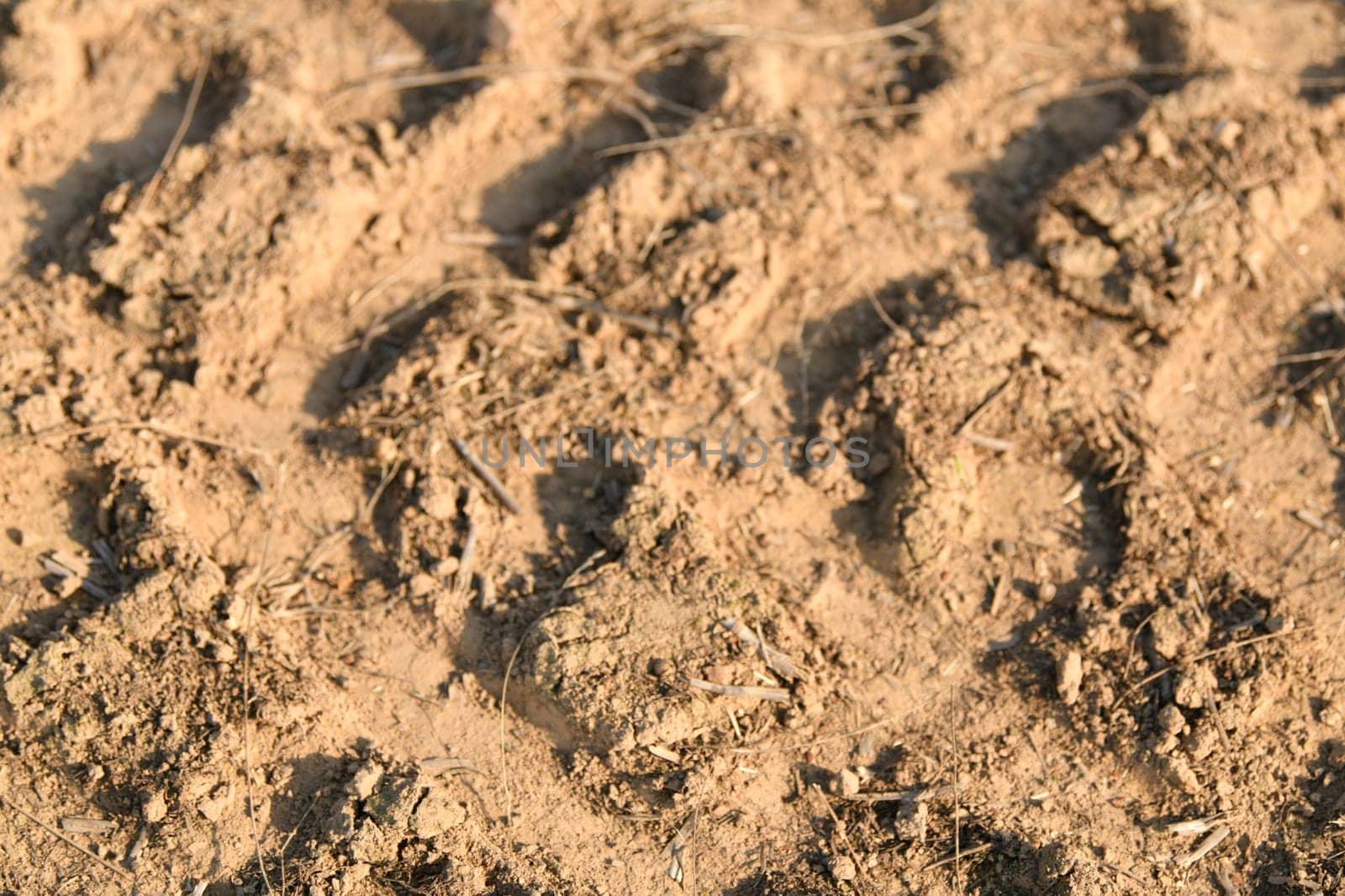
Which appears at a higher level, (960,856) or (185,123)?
(185,123)

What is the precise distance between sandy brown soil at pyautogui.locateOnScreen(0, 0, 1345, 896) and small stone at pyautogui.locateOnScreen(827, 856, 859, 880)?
0.03 meters

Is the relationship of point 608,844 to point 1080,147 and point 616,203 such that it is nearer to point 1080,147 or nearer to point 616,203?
point 616,203

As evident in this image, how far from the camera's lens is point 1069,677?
3479mm

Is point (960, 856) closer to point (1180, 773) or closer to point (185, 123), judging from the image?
point (1180, 773)

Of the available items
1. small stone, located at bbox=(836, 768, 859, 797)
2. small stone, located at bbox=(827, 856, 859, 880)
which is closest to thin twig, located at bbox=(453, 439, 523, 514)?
small stone, located at bbox=(836, 768, 859, 797)

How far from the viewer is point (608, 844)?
3357mm

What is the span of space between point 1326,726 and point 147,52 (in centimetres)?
492

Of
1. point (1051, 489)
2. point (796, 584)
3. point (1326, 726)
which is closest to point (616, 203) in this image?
point (796, 584)

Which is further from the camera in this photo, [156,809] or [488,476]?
[488,476]

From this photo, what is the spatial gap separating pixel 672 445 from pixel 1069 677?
1478 mm

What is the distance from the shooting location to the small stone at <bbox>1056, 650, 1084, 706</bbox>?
3.47m

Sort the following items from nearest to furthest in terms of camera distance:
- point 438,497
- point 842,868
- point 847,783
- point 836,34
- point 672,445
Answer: point 842,868 → point 847,783 → point 438,497 → point 672,445 → point 836,34

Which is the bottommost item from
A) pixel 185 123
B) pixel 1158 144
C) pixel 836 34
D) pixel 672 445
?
pixel 672 445

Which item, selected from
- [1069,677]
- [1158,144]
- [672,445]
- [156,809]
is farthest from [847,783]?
[1158,144]
